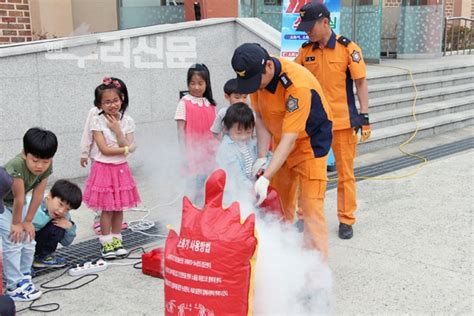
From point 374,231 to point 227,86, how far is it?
5.80 feet

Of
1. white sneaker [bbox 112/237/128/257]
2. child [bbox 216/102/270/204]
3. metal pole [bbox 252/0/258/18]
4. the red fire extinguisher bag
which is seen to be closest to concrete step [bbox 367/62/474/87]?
metal pole [bbox 252/0/258/18]

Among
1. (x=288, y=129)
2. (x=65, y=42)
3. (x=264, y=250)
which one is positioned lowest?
(x=264, y=250)

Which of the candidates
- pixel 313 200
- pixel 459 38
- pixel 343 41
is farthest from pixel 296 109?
pixel 459 38

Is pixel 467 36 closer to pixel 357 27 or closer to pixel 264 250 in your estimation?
pixel 357 27

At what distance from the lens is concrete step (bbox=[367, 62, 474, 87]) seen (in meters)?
→ 9.79

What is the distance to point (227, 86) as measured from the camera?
194 inches

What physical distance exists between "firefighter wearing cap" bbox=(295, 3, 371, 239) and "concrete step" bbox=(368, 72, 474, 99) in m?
4.64

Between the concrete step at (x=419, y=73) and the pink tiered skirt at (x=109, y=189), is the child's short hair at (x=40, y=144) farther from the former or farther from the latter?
the concrete step at (x=419, y=73)

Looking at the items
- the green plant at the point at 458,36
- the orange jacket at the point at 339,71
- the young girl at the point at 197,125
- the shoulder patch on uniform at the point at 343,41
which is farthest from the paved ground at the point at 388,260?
the green plant at the point at 458,36

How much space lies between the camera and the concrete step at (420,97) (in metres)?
9.21

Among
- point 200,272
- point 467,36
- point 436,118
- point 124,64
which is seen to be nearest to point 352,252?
point 200,272

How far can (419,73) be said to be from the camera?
421 inches

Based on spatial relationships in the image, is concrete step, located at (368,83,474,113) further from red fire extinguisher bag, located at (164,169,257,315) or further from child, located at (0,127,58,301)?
red fire extinguisher bag, located at (164,169,257,315)

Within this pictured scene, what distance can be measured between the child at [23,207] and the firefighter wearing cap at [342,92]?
224 cm
